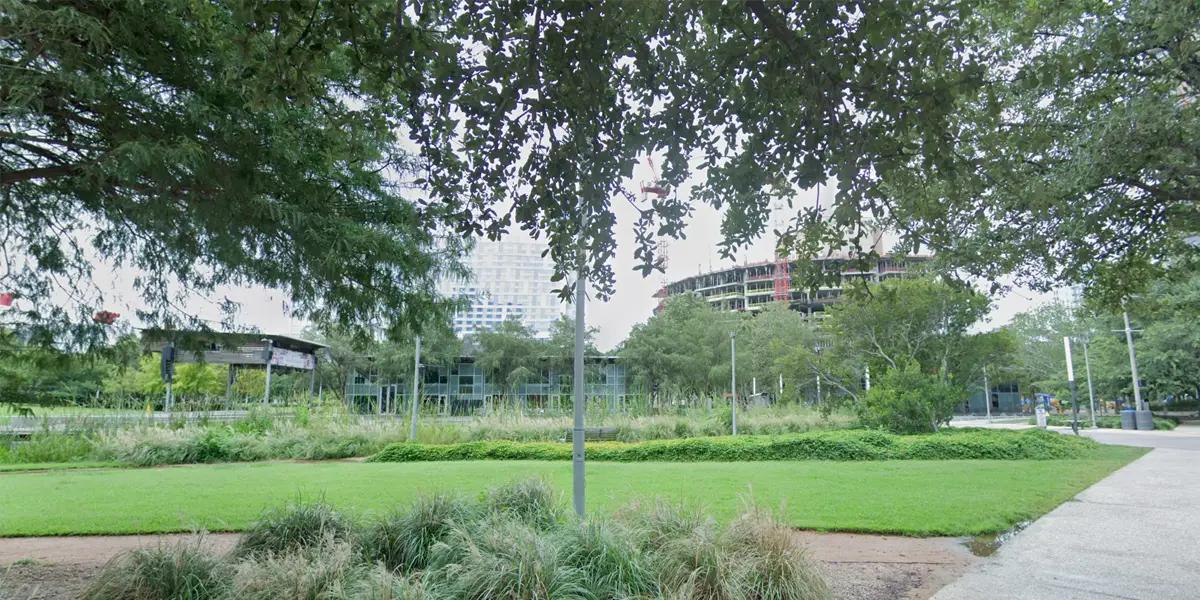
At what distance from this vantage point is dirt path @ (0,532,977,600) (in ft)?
17.0

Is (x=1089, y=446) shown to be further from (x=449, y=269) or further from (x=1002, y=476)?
(x=449, y=269)

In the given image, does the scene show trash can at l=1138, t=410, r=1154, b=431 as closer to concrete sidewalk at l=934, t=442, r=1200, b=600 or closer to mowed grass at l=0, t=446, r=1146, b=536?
mowed grass at l=0, t=446, r=1146, b=536

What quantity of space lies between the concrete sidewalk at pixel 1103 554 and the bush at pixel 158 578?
17.1 ft

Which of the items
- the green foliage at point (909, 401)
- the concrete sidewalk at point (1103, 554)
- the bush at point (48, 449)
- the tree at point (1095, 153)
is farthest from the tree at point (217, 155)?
the green foliage at point (909, 401)

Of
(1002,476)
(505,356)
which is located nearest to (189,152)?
(1002,476)

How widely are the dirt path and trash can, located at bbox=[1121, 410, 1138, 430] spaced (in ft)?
95.3

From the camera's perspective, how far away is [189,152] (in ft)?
13.7

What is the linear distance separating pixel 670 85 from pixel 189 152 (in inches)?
121

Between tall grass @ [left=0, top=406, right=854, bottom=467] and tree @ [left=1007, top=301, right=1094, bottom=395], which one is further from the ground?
tree @ [left=1007, top=301, right=1094, bottom=395]

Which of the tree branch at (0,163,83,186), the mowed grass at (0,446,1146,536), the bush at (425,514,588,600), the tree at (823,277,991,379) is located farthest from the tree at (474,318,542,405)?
the bush at (425,514,588,600)

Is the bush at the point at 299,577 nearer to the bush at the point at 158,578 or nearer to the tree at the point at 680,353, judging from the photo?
the bush at the point at 158,578

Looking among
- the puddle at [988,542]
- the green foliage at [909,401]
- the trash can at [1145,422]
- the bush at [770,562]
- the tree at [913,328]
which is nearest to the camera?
the bush at [770,562]

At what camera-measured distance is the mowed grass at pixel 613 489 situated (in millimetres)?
8031

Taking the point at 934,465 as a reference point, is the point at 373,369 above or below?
above
